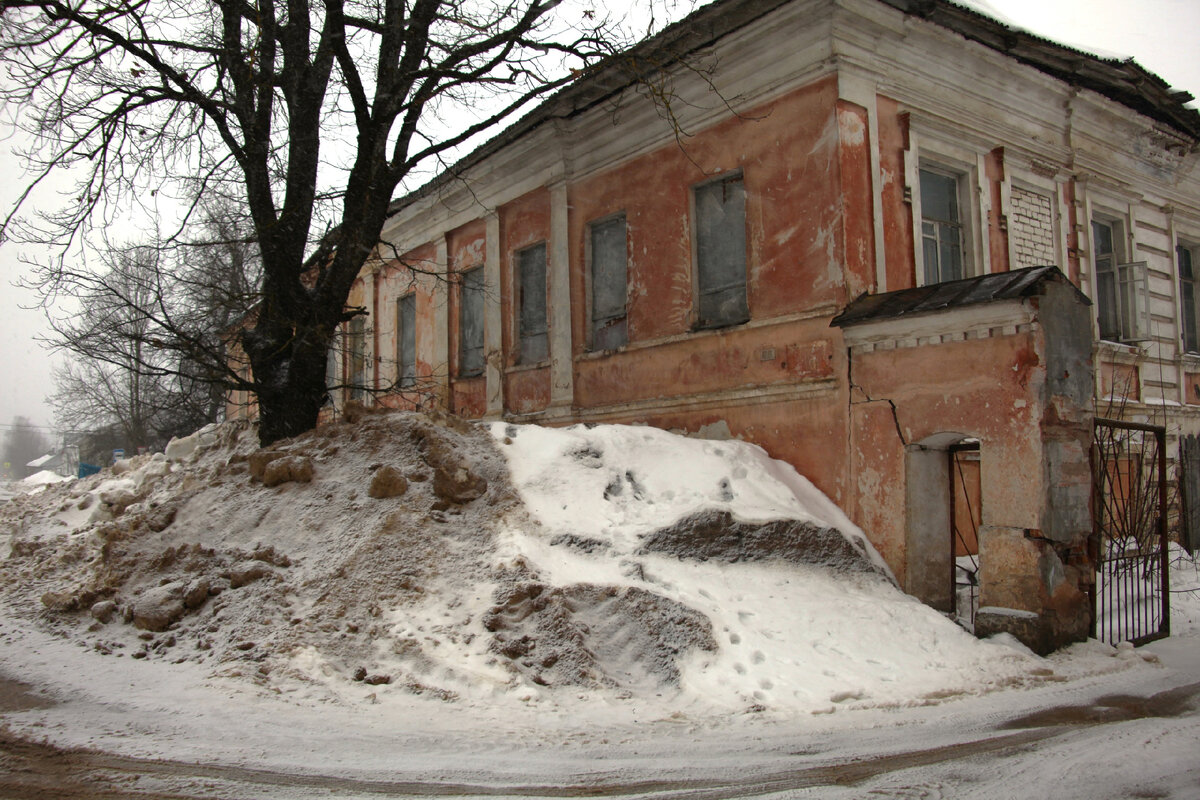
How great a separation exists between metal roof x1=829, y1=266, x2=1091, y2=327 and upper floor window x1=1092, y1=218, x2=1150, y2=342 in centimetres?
627

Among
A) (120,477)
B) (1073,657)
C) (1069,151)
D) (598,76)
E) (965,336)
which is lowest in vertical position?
(1073,657)

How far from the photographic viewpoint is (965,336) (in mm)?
6477

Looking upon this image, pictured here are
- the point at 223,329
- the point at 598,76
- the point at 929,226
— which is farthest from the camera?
the point at 223,329

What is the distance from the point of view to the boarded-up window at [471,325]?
14195 mm

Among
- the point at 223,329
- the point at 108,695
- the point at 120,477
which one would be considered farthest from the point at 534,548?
the point at 120,477

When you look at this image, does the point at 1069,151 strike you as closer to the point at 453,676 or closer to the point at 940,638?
the point at 940,638

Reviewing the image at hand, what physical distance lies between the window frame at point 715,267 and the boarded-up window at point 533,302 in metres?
3.40

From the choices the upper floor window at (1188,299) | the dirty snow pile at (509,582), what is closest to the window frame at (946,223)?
the dirty snow pile at (509,582)

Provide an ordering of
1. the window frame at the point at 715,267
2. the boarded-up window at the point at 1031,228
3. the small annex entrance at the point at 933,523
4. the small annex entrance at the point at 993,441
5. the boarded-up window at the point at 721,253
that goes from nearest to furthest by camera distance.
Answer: the small annex entrance at the point at 993,441 < the small annex entrance at the point at 933,523 < the window frame at the point at 715,267 < the boarded-up window at the point at 721,253 < the boarded-up window at the point at 1031,228

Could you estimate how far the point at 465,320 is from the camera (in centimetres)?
1473

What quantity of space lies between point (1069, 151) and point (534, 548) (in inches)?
389

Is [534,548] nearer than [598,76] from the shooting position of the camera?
Yes

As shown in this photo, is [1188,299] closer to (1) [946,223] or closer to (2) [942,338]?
(1) [946,223]

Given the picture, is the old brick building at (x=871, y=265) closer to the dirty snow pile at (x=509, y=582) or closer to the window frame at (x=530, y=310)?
the window frame at (x=530, y=310)
